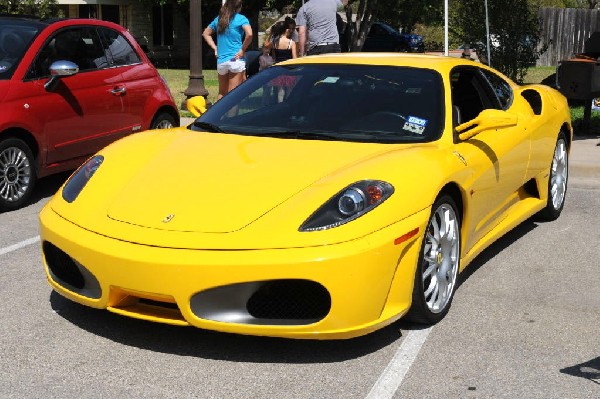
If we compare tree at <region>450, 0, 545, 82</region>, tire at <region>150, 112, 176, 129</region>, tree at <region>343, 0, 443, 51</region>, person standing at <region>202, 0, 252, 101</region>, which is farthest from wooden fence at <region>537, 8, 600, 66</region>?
tire at <region>150, 112, 176, 129</region>

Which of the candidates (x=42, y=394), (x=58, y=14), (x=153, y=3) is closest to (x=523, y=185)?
(x=42, y=394)

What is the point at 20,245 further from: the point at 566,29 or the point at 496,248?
the point at 566,29

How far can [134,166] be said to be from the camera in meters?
5.14

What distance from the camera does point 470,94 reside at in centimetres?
623

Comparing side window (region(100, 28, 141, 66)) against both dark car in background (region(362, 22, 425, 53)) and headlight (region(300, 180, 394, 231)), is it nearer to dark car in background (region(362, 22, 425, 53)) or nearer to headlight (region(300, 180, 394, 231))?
headlight (region(300, 180, 394, 231))

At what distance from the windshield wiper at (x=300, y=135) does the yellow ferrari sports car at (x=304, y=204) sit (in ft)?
0.04

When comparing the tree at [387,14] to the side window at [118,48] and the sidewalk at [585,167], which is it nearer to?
the sidewalk at [585,167]

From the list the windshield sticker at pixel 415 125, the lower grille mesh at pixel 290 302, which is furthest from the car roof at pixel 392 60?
the lower grille mesh at pixel 290 302

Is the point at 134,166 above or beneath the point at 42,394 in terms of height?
above

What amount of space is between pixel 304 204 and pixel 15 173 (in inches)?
163

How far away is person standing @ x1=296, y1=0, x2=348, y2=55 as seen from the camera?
39.6ft

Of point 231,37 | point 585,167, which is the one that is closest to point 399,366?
point 585,167

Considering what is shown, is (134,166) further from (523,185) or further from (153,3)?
(153,3)

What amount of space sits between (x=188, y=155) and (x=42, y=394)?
64.3 inches
